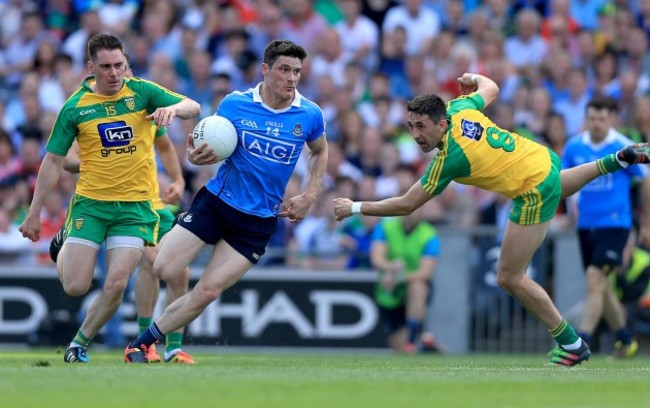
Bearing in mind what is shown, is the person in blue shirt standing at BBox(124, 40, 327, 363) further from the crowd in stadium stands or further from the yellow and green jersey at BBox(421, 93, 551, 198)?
the crowd in stadium stands

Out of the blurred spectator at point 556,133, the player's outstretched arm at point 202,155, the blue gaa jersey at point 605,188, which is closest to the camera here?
the player's outstretched arm at point 202,155

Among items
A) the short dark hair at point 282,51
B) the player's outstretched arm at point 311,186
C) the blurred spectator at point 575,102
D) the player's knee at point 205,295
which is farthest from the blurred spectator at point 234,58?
the player's knee at point 205,295

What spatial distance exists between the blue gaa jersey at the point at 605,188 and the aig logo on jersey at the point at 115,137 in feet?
17.7

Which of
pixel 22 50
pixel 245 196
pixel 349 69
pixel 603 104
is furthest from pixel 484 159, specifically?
pixel 22 50

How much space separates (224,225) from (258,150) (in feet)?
2.26

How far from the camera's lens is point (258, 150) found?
11.8 metres

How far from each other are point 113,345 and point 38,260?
60.4 inches

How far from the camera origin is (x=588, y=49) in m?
20.3

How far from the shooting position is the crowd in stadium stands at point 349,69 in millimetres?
18484

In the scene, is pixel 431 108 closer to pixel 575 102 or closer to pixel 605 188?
pixel 605 188

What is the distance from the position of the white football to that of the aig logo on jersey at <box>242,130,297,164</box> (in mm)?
139

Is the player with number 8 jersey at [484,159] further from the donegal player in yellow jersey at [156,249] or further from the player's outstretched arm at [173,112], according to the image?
the donegal player in yellow jersey at [156,249]

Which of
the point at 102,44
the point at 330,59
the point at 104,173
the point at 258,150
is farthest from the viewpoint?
the point at 330,59

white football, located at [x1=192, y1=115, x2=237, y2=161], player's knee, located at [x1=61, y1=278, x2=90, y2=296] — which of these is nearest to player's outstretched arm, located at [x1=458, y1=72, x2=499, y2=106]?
white football, located at [x1=192, y1=115, x2=237, y2=161]
